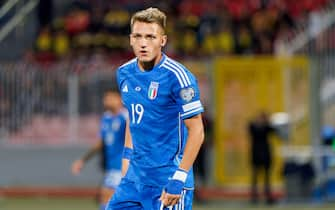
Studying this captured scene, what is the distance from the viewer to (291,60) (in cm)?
2505

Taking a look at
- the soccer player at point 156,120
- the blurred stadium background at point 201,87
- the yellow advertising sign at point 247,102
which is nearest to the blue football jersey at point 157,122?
the soccer player at point 156,120

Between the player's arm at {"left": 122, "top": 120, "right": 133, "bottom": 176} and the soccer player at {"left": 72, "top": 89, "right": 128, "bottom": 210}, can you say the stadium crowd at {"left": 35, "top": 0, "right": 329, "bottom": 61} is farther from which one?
the player's arm at {"left": 122, "top": 120, "right": 133, "bottom": 176}

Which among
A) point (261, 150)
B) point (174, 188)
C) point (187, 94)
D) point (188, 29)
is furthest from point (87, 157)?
point (188, 29)

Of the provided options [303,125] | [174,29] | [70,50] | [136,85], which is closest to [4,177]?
[70,50]

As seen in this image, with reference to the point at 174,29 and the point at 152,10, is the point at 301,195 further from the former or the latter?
the point at 152,10

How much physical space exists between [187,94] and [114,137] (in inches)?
253

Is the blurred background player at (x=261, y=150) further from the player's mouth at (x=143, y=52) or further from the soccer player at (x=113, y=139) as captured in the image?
the player's mouth at (x=143, y=52)

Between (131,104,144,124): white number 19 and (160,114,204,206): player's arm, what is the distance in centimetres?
39

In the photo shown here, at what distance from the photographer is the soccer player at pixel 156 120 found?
8328 mm

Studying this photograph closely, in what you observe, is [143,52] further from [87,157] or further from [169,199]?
[87,157]

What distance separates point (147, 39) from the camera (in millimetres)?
8297

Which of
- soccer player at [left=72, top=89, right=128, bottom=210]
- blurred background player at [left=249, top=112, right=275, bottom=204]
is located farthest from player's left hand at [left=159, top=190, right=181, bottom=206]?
blurred background player at [left=249, top=112, right=275, bottom=204]

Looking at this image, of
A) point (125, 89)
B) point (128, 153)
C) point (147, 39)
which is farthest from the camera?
point (128, 153)

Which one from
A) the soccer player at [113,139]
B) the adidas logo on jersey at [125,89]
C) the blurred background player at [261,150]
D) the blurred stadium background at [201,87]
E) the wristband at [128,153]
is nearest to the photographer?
the adidas logo on jersey at [125,89]
